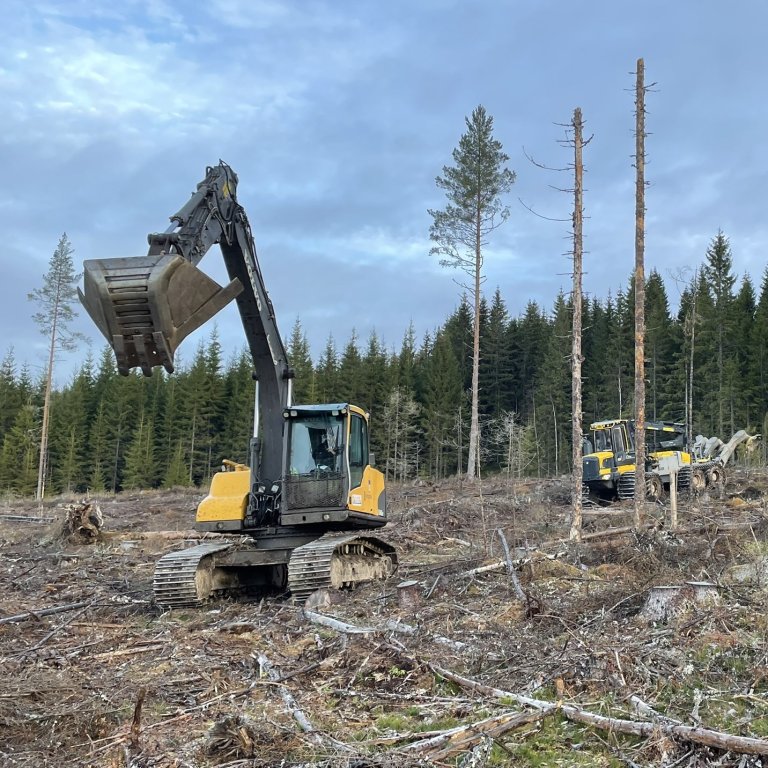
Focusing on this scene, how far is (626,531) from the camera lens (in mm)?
15391

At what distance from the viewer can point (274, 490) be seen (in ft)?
39.2

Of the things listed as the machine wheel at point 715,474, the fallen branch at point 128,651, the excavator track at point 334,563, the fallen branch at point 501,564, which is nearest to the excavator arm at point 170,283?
the fallen branch at point 128,651

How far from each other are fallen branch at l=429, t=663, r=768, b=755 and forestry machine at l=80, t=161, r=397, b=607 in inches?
205

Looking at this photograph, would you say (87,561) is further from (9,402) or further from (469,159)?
(9,402)

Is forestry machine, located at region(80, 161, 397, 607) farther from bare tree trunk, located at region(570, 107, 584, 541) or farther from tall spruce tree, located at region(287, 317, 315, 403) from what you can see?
tall spruce tree, located at region(287, 317, 315, 403)

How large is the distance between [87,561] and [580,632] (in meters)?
12.1

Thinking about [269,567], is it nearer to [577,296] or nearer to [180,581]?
[180,581]

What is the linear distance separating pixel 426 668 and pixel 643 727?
2.14 metres

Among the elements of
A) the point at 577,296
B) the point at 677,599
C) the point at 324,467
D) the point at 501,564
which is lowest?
the point at 501,564

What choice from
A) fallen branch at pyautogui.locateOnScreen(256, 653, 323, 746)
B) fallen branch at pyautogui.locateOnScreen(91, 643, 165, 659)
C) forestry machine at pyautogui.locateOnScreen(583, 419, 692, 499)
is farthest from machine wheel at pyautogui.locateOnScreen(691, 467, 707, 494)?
fallen branch at pyautogui.locateOnScreen(256, 653, 323, 746)

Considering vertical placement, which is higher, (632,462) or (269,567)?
(632,462)

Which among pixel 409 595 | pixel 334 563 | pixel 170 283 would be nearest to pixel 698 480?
pixel 409 595

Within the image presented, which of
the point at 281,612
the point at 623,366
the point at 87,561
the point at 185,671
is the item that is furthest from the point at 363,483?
the point at 623,366

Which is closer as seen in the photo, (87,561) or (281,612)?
(281,612)
